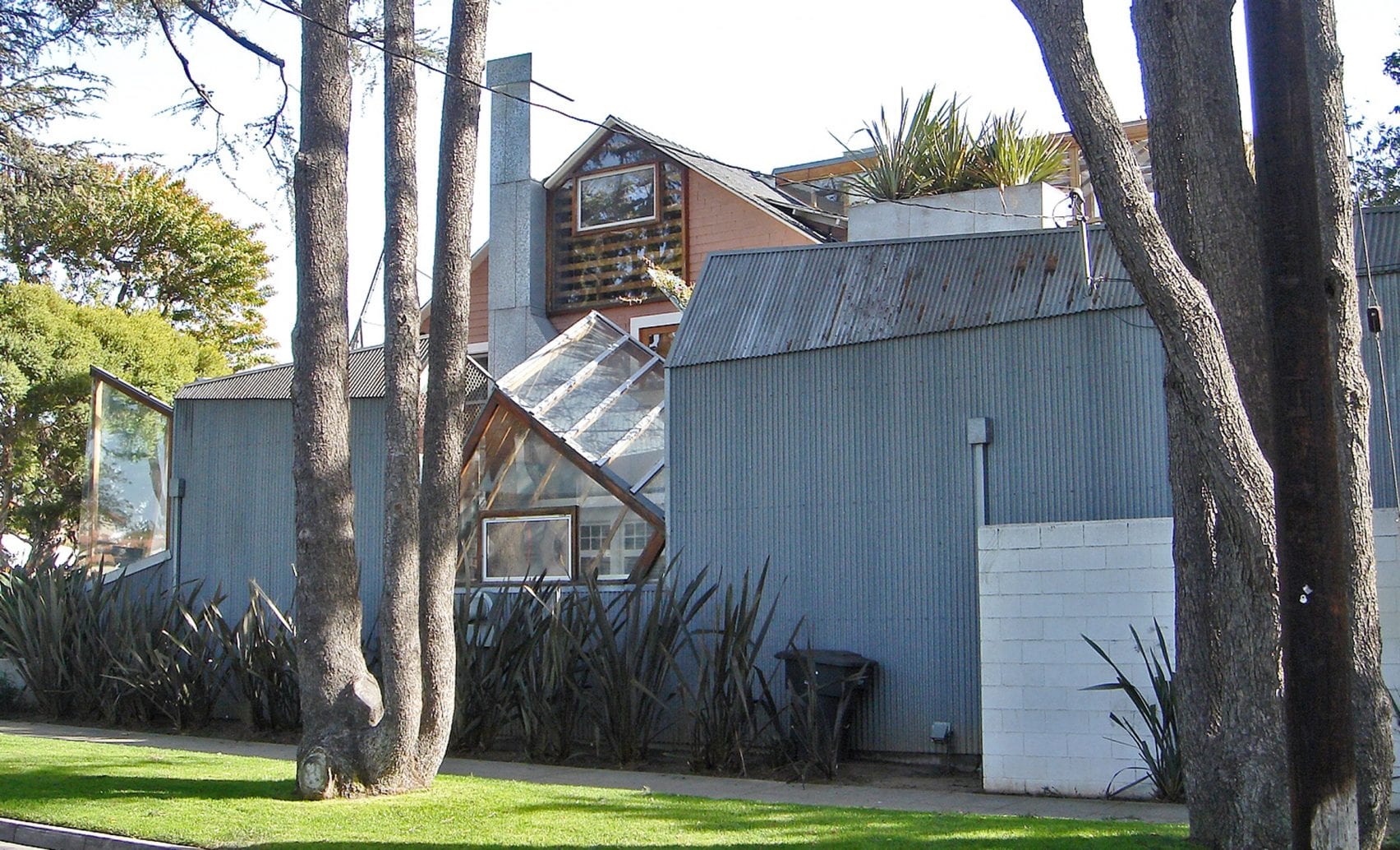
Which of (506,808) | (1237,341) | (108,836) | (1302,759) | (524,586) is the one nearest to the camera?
(1302,759)

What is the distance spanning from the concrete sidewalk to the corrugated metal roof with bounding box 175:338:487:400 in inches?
188

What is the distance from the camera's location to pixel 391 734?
10.3 m

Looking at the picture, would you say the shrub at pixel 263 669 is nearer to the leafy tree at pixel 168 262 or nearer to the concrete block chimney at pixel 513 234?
the concrete block chimney at pixel 513 234

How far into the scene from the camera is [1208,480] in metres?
7.69

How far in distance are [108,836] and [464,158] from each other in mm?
5692

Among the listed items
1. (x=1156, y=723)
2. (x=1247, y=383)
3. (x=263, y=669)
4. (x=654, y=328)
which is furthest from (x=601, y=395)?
(x=1247, y=383)

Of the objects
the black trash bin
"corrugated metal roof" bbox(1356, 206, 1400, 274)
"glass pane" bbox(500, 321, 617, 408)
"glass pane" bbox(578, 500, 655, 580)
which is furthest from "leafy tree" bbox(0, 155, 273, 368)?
"corrugated metal roof" bbox(1356, 206, 1400, 274)

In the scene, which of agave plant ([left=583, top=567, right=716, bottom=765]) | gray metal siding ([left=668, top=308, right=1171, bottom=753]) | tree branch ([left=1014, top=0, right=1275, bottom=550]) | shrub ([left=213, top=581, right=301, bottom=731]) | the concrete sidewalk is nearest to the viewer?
tree branch ([left=1014, top=0, right=1275, bottom=550])

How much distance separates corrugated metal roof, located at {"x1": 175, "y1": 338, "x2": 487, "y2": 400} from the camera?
685 inches

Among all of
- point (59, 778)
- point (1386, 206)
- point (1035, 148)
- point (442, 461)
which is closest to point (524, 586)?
point (442, 461)

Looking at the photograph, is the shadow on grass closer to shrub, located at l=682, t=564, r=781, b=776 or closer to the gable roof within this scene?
shrub, located at l=682, t=564, r=781, b=776

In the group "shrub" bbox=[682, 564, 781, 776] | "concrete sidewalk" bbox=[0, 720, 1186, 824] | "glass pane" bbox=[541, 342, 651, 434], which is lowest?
"concrete sidewalk" bbox=[0, 720, 1186, 824]

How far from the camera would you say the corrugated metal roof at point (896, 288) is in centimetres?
1195

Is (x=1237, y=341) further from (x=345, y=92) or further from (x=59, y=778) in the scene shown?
(x=59, y=778)
